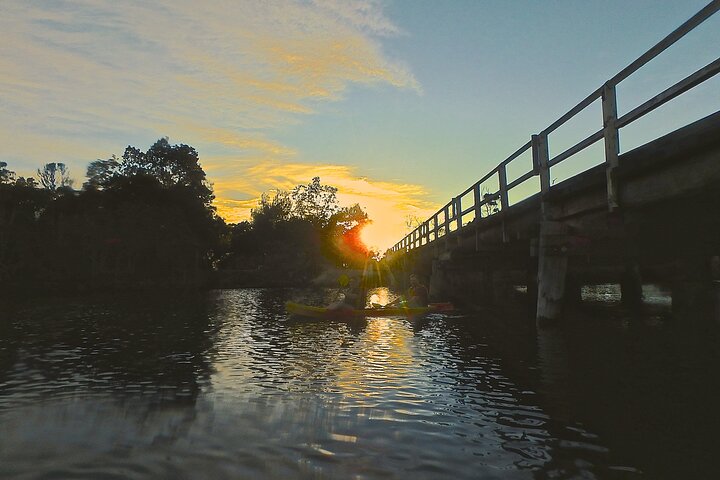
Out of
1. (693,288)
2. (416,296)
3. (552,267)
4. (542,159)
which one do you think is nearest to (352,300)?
(416,296)

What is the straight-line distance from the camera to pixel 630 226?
33.4 feet

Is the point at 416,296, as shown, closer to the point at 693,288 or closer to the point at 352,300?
the point at 352,300

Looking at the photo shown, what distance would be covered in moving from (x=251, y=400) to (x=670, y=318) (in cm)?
1494

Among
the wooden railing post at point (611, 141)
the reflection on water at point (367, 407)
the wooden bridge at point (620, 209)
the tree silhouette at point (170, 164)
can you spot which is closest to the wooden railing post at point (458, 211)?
the wooden bridge at point (620, 209)

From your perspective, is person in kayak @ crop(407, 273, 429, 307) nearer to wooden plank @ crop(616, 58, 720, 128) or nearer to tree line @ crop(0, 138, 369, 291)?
wooden plank @ crop(616, 58, 720, 128)

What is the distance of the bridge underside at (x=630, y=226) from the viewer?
745cm

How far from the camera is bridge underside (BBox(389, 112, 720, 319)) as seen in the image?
293 inches

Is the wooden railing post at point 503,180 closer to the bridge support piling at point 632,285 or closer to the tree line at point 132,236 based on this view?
the bridge support piling at point 632,285

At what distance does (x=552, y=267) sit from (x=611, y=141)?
12.7 feet

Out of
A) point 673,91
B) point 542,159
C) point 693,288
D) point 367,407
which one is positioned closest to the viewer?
point 673,91

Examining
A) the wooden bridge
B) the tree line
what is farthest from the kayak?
the tree line

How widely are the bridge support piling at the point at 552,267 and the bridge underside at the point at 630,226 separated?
22 mm

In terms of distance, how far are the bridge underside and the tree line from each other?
43.8 meters

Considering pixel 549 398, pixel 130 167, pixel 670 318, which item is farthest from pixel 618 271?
pixel 130 167
